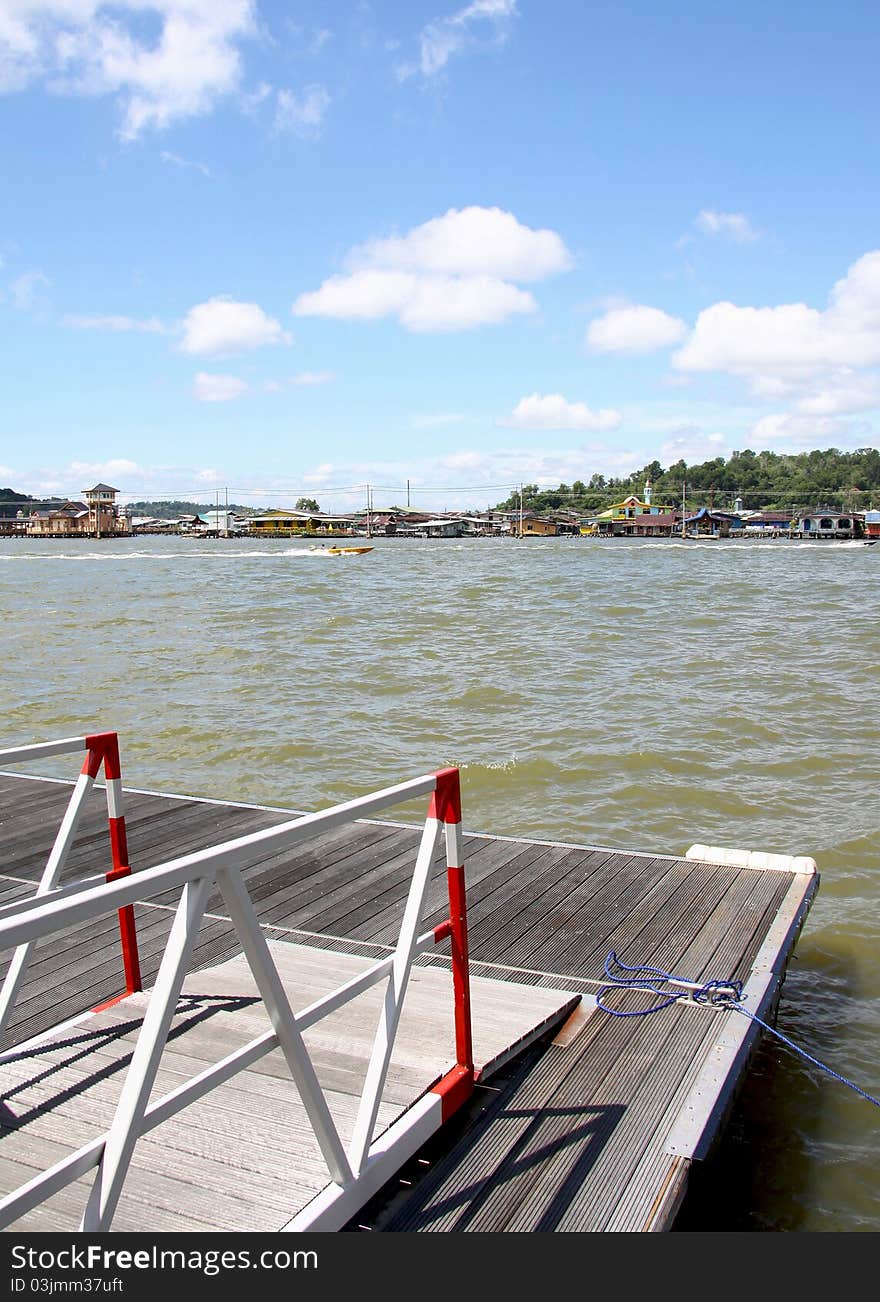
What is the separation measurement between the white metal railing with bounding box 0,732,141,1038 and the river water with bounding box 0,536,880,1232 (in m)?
2.56

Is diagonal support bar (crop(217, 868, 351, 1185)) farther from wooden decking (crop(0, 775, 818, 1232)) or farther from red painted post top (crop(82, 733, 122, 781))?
red painted post top (crop(82, 733, 122, 781))

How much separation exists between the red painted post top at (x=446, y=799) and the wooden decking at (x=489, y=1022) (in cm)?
91

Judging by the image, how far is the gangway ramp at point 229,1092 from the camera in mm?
2482

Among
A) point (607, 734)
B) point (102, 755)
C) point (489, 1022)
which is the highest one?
point (102, 755)

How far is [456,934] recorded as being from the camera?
10.4 ft

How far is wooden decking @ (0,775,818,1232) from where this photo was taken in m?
2.79

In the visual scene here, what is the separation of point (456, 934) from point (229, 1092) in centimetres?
85

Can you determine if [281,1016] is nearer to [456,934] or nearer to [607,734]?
[456,934]

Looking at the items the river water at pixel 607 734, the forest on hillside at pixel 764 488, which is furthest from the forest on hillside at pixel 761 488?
the river water at pixel 607 734

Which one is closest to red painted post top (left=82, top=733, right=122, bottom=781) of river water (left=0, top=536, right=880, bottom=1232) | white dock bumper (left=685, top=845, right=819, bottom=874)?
river water (left=0, top=536, right=880, bottom=1232)

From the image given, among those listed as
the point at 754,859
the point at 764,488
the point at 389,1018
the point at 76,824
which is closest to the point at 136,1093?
the point at 389,1018

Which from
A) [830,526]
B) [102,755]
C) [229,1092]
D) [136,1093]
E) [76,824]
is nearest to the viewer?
[136,1093]

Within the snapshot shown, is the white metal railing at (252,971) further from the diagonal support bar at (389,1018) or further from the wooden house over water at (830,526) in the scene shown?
the wooden house over water at (830,526)

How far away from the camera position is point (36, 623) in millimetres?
27078
